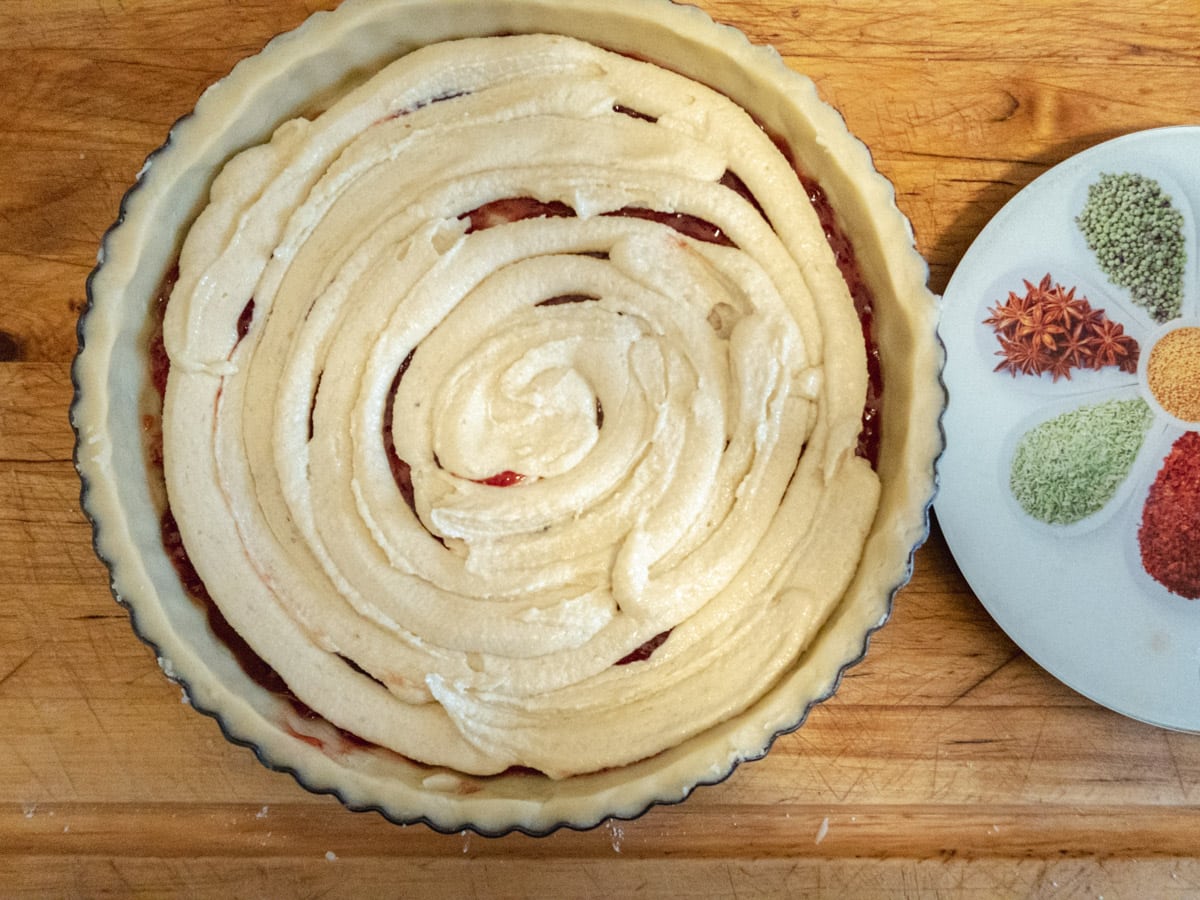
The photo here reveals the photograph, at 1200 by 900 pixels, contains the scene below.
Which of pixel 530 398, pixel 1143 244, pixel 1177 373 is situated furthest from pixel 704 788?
pixel 1143 244

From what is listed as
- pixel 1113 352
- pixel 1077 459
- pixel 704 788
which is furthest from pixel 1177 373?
pixel 704 788

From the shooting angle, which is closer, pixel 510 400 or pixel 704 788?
pixel 510 400

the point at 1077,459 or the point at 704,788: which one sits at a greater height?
the point at 1077,459

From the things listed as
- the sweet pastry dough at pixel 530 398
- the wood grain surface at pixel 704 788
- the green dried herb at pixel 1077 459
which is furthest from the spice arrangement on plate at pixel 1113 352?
the sweet pastry dough at pixel 530 398

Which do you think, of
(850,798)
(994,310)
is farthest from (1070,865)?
(994,310)

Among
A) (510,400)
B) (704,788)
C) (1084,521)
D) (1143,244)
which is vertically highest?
(1143,244)

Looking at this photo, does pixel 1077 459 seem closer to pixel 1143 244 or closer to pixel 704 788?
pixel 1143 244

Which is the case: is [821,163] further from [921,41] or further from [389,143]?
[389,143]
